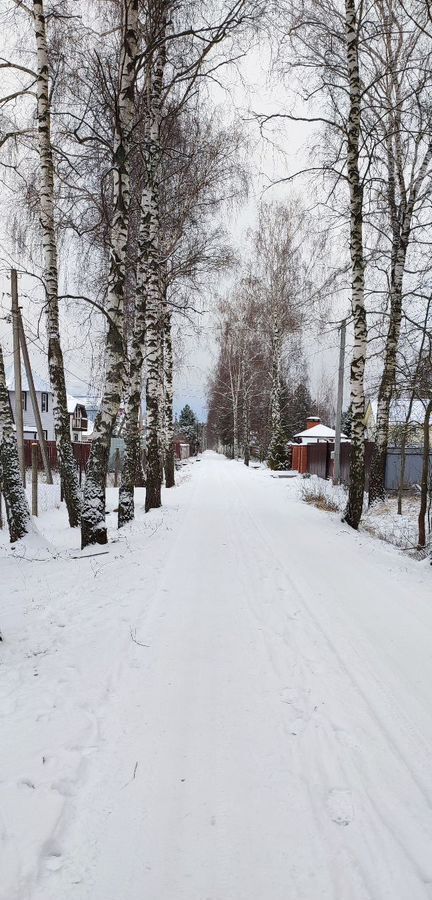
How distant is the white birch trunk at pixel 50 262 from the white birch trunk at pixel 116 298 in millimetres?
1128

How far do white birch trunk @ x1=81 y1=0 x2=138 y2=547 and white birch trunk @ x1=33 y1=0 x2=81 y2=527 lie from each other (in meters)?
1.13

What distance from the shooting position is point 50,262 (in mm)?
7945

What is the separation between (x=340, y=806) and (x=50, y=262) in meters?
8.40

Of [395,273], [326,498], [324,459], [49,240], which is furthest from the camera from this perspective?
[324,459]

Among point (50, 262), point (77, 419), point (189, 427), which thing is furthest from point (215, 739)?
point (189, 427)

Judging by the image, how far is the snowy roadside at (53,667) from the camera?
6.25 ft

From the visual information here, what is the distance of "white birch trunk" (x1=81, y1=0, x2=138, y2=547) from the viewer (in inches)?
247

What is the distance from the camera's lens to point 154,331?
1064 centimetres

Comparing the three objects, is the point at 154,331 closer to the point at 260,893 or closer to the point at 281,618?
the point at 281,618

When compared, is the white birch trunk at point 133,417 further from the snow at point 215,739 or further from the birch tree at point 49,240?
the snow at point 215,739

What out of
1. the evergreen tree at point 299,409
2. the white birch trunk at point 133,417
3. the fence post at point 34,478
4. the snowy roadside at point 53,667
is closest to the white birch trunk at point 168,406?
the fence post at point 34,478

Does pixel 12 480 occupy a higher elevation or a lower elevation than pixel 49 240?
lower

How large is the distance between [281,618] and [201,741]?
1.87 meters

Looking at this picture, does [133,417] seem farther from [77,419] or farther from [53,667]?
[77,419]
